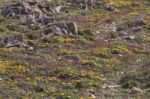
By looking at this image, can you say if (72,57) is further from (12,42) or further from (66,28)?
(66,28)

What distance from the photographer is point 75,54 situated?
2964 cm

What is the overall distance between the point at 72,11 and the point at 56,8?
2076mm

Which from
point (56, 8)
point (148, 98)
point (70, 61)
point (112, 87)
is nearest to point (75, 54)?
point (70, 61)

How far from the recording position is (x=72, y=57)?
1131 inches

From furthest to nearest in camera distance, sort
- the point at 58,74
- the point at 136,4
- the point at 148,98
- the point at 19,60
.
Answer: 1. the point at 136,4
2. the point at 19,60
3. the point at 58,74
4. the point at 148,98

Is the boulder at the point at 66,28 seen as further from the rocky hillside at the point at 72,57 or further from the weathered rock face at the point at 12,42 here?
the weathered rock face at the point at 12,42

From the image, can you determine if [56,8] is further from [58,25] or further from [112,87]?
[112,87]

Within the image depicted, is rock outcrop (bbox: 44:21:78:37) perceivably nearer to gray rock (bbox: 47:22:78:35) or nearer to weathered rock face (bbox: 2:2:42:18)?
gray rock (bbox: 47:22:78:35)

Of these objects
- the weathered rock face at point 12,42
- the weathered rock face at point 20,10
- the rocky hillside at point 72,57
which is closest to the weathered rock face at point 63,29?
the rocky hillside at point 72,57

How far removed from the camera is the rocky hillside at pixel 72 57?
69.7 ft

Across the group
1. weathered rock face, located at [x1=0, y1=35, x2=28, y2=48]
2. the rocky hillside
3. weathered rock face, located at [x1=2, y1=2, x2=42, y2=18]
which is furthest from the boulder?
weathered rock face, located at [x1=2, y1=2, x2=42, y2=18]

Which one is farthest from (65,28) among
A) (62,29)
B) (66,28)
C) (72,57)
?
(72,57)

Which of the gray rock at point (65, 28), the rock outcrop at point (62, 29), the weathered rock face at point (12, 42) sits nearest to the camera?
the weathered rock face at point (12, 42)

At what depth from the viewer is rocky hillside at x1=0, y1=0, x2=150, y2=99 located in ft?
69.7
